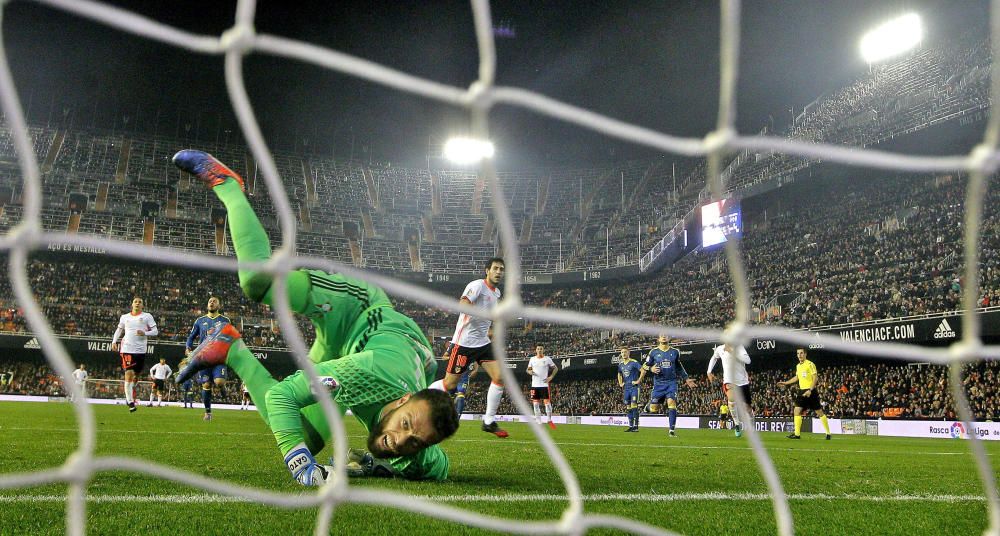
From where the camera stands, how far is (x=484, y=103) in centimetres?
164

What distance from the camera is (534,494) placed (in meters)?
3.46

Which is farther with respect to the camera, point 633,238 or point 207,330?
point 633,238

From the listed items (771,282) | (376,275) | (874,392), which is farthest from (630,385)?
(376,275)

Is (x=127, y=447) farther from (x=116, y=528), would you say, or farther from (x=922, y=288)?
(x=922, y=288)

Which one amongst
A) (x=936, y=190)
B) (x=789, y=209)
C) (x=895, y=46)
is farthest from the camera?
(x=789, y=209)

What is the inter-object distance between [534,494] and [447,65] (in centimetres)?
2957

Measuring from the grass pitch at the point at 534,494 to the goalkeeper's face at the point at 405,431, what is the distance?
0.28 metres

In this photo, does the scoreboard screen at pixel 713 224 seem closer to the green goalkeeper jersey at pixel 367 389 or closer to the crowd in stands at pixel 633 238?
the crowd in stands at pixel 633 238

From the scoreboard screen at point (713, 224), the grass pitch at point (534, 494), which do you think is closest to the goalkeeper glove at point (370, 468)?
the grass pitch at point (534, 494)

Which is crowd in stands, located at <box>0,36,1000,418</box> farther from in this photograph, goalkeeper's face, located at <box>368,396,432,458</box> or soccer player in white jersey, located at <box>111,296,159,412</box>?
goalkeeper's face, located at <box>368,396,432,458</box>

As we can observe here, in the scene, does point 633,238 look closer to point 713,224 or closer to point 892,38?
point 713,224

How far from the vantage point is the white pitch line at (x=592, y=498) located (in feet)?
→ 9.38

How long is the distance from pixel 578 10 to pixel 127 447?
82.0 feet

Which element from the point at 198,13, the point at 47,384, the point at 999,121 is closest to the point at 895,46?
the point at 198,13
